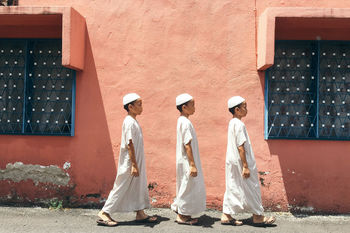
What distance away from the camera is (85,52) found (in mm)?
4684

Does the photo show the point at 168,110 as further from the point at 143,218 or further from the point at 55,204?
the point at 55,204

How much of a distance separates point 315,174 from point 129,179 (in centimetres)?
266

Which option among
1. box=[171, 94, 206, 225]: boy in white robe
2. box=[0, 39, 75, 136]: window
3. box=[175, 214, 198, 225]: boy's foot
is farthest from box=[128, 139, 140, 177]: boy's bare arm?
box=[0, 39, 75, 136]: window

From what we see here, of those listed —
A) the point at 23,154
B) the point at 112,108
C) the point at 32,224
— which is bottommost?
the point at 32,224

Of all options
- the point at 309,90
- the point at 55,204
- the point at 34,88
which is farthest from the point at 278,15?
the point at 55,204

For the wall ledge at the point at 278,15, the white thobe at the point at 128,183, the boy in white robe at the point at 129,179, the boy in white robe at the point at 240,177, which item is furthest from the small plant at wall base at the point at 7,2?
the wall ledge at the point at 278,15

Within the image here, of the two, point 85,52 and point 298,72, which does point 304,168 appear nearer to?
point 298,72

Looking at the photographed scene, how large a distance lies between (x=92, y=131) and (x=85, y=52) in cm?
120

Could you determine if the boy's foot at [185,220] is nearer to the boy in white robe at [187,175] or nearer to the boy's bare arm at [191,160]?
the boy in white robe at [187,175]

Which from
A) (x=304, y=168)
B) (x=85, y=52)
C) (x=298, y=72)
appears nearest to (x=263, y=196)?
(x=304, y=168)

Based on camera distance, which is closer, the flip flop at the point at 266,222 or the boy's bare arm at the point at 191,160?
the boy's bare arm at the point at 191,160

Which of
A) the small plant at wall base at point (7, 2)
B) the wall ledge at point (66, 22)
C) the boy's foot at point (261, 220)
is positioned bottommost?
the boy's foot at point (261, 220)

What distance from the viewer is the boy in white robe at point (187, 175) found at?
12.3 feet

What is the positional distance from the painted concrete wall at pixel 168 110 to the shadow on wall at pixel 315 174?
14 mm
